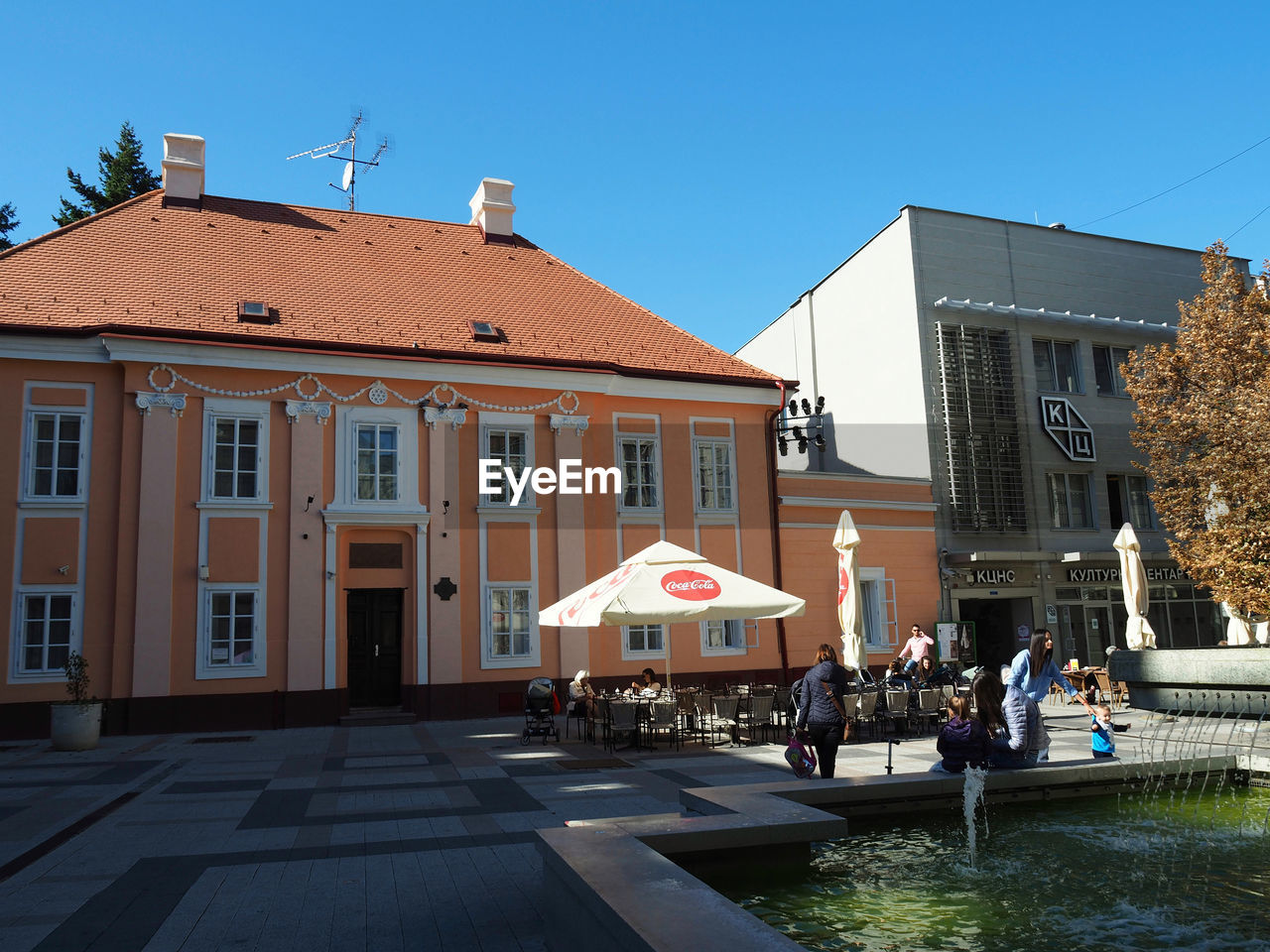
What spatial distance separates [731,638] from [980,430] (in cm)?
964

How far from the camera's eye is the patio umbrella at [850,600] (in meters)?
15.2

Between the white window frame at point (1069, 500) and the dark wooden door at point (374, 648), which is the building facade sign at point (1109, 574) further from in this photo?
the dark wooden door at point (374, 648)

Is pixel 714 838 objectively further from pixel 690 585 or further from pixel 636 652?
pixel 636 652

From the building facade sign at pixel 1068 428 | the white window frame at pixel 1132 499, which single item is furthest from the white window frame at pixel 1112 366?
the white window frame at pixel 1132 499

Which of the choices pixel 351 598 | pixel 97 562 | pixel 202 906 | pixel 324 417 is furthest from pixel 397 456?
pixel 202 906

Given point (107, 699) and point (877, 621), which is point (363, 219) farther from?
point (877, 621)

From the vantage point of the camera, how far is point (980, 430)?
25250mm

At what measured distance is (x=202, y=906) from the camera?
6.10 metres

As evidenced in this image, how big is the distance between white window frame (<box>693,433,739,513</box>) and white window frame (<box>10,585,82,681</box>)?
1260 cm

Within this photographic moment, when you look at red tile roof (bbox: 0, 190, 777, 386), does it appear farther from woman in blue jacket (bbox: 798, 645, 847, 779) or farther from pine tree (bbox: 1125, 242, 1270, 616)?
woman in blue jacket (bbox: 798, 645, 847, 779)

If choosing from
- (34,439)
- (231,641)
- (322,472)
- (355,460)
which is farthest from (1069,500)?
(34,439)

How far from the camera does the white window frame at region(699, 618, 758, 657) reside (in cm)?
2098

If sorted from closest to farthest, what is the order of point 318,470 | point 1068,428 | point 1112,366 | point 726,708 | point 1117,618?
point 726,708 → point 318,470 → point 1117,618 → point 1068,428 → point 1112,366

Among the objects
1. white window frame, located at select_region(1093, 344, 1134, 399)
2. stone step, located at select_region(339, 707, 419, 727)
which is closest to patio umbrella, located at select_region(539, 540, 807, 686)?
stone step, located at select_region(339, 707, 419, 727)
